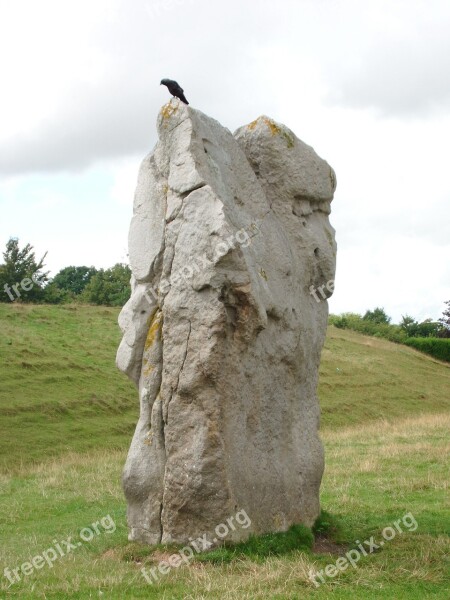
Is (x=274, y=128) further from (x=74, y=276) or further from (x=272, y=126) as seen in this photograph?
(x=74, y=276)

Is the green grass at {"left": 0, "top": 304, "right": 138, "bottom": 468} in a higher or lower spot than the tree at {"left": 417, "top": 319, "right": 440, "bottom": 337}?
lower

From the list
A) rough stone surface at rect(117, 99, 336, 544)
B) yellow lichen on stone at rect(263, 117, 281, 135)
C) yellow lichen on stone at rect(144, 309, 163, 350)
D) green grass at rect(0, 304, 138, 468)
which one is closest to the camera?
rough stone surface at rect(117, 99, 336, 544)

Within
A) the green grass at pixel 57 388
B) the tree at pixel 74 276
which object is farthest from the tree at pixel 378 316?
the green grass at pixel 57 388

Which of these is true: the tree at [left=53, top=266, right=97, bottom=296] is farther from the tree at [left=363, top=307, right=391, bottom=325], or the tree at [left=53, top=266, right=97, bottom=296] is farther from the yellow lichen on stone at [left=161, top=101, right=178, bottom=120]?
the yellow lichen on stone at [left=161, top=101, right=178, bottom=120]

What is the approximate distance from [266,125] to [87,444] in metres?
15.4

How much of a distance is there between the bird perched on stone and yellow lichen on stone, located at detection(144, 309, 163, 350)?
3127mm

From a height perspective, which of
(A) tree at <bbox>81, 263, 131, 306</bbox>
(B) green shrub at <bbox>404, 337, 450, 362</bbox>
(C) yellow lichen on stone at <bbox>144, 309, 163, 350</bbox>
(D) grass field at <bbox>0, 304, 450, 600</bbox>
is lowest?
(D) grass field at <bbox>0, 304, 450, 600</bbox>

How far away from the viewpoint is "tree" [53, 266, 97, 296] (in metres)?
75.6

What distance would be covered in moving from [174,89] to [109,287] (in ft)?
174

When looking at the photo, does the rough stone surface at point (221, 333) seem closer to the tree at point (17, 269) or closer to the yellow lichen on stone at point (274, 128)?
the yellow lichen on stone at point (274, 128)

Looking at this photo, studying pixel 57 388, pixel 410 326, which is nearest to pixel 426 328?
pixel 410 326

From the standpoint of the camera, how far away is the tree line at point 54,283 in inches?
1896

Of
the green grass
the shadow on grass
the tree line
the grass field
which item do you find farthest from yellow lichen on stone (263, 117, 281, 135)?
the tree line

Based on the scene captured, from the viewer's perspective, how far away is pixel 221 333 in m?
10.6
